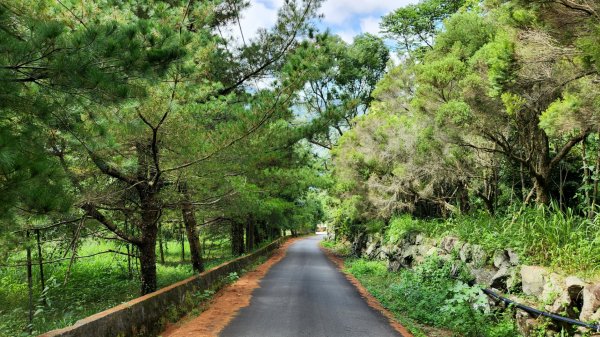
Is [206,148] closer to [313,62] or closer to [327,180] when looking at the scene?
[313,62]

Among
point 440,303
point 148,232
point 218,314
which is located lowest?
point 440,303

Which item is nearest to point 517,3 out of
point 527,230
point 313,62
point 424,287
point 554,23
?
point 554,23

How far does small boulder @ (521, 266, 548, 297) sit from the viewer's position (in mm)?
7023

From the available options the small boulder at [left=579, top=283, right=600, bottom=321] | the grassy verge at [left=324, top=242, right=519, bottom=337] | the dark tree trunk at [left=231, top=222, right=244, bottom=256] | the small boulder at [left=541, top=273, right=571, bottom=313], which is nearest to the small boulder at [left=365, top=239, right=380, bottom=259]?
the grassy verge at [left=324, top=242, right=519, bottom=337]

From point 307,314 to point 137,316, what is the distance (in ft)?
12.0

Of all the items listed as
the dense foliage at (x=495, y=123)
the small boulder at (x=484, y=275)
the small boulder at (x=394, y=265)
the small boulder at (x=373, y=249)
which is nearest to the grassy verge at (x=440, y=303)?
the small boulder at (x=484, y=275)

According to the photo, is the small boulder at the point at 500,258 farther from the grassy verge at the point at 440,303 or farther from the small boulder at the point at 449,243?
the small boulder at the point at 449,243

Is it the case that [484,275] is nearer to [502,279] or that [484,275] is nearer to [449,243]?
[502,279]

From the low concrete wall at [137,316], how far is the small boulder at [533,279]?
6697 mm

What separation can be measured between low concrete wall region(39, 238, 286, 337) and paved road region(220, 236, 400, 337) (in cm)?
137

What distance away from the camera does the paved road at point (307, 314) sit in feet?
25.4

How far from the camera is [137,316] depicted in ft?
23.3

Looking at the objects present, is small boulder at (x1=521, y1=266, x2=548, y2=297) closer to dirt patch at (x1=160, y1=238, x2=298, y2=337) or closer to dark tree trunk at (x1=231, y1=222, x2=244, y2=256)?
dirt patch at (x1=160, y1=238, x2=298, y2=337)

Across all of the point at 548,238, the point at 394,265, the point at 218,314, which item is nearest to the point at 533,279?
the point at 548,238
